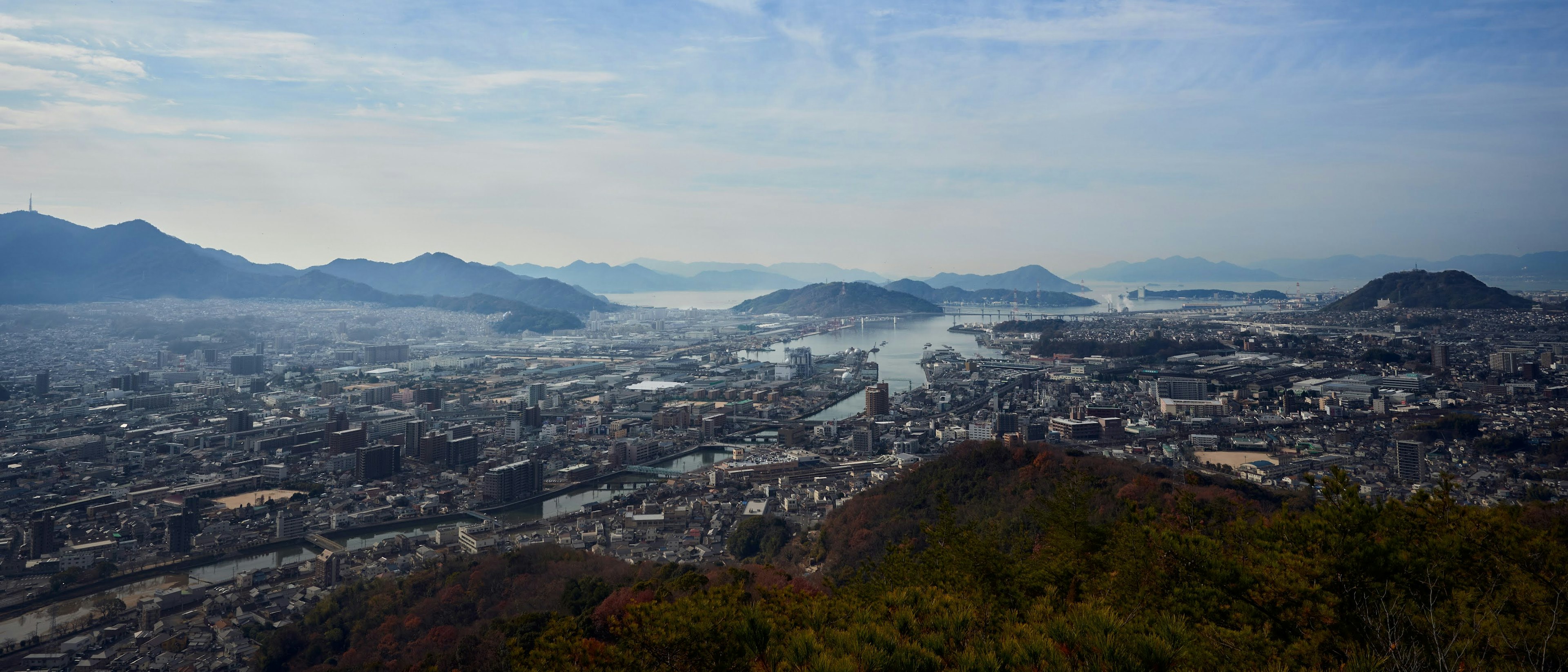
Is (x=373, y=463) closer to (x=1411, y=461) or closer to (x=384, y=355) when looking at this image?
(x=1411, y=461)

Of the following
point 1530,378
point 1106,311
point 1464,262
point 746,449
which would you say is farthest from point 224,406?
point 1464,262

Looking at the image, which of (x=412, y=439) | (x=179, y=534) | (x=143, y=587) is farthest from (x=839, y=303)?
(x=143, y=587)

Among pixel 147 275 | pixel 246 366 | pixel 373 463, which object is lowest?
pixel 373 463

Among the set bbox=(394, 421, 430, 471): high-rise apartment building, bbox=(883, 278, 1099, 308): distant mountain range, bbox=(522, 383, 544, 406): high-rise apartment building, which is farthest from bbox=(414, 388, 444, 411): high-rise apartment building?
bbox=(883, 278, 1099, 308): distant mountain range

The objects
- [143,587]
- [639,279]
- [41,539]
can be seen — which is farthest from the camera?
[639,279]

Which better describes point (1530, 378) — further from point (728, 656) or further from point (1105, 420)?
point (728, 656)
